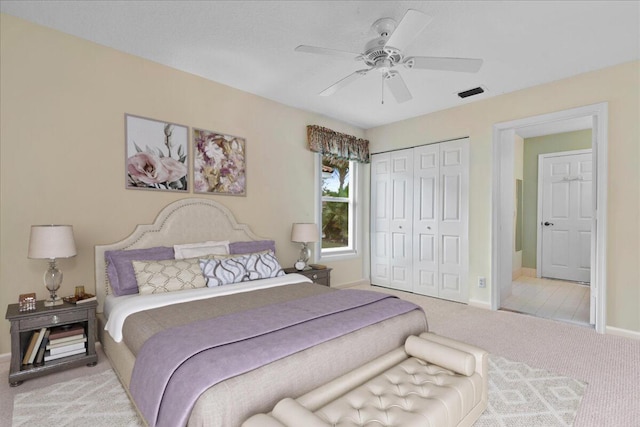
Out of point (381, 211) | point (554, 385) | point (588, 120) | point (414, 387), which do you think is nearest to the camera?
point (414, 387)

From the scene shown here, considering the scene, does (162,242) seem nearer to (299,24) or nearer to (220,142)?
(220,142)

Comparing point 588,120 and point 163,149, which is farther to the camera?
point 588,120

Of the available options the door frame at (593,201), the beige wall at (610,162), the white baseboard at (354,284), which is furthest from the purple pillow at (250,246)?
the door frame at (593,201)

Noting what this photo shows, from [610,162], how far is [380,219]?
3006mm

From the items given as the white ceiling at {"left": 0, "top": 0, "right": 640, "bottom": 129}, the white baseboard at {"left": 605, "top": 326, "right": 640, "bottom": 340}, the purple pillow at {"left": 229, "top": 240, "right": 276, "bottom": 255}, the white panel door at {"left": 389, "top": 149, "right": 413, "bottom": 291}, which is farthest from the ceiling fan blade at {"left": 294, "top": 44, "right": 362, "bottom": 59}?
the white baseboard at {"left": 605, "top": 326, "right": 640, "bottom": 340}

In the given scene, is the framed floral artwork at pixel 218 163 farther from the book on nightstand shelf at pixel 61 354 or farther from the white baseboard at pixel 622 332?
the white baseboard at pixel 622 332

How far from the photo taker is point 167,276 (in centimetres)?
273

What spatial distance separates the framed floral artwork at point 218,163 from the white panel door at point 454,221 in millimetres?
2827

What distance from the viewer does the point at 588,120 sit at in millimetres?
4988

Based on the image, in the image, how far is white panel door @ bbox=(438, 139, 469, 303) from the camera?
439cm

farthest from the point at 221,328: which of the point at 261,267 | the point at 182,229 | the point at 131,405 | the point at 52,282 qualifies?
the point at 182,229

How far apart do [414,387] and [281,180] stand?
127 inches

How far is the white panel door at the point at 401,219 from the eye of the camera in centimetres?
505

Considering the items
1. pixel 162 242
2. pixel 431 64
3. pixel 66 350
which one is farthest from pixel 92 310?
pixel 431 64
